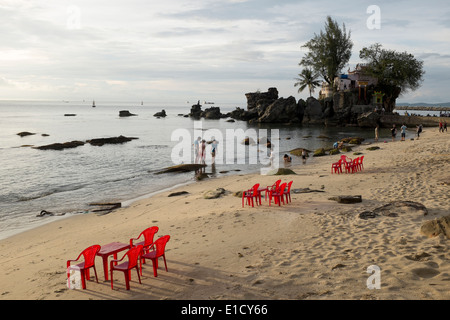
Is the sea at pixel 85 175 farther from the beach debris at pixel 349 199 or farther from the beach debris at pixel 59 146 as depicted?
the beach debris at pixel 349 199

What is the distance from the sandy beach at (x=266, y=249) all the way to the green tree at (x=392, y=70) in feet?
192

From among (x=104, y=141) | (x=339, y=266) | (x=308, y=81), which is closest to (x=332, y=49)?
(x=308, y=81)

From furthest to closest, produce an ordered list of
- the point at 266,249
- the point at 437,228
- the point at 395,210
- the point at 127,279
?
the point at 395,210, the point at 266,249, the point at 437,228, the point at 127,279

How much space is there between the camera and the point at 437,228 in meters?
8.31

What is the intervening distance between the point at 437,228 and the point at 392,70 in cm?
6740

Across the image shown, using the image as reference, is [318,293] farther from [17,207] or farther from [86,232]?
[17,207]

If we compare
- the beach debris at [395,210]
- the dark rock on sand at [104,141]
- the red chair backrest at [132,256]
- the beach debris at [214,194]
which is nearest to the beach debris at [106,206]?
the beach debris at [214,194]

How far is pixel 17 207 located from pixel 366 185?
17.3 meters

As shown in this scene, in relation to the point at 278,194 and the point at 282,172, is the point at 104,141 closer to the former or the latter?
the point at 282,172

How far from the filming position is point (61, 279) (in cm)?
746

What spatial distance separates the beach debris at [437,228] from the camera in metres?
8.16

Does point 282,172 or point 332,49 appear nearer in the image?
point 282,172

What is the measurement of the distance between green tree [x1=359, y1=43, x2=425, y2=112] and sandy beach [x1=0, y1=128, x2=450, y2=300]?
58.6 metres
